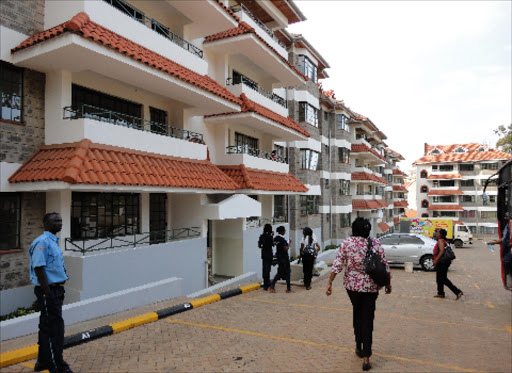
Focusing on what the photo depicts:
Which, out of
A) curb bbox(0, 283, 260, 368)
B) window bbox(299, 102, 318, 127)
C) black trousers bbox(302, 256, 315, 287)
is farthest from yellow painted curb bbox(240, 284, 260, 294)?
window bbox(299, 102, 318, 127)

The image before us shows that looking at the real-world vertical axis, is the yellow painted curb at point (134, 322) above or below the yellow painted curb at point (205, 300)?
above

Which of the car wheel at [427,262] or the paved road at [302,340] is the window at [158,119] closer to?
the paved road at [302,340]

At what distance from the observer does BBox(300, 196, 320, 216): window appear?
25041 mm

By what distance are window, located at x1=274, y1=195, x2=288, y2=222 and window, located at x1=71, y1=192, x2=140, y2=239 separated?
418 inches

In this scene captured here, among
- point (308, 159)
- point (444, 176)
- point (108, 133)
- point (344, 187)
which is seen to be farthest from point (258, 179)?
point (444, 176)

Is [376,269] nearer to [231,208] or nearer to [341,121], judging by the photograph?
[231,208]

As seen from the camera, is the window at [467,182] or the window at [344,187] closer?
the window at [344,187]

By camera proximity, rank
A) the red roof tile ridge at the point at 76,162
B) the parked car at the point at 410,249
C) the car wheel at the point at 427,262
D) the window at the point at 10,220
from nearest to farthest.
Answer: the red roof tile ridge at the point at 76,162 < the window at the point at 10,220 < the car wheel at the point at 427,262 < the parked car at the point at 410,249

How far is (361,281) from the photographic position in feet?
16.1

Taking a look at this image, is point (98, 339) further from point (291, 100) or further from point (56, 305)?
point (291, 100)

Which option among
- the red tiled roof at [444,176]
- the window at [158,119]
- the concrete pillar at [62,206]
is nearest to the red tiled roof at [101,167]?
the concrete pillar at [62,206]

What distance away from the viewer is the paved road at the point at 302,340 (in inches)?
198

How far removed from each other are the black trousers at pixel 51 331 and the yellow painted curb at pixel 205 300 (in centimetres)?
405

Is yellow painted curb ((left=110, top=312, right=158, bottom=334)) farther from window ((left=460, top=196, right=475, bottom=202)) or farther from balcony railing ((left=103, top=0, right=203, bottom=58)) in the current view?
window ((left=460, top=196, right=475, bottom=202))
